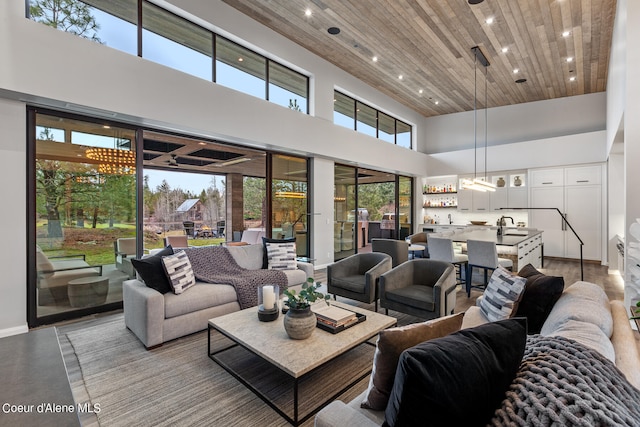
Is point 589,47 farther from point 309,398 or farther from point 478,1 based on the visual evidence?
point 309,398

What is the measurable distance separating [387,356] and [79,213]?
13.4 ft

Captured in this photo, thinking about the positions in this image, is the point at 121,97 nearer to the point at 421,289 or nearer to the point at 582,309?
the point at 421,289

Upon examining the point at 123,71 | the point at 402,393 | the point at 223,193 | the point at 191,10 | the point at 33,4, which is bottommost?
the point at 402,393

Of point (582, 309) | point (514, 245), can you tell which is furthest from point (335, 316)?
point (514, 245)

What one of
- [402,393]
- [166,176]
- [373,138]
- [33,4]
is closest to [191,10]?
[33,4]

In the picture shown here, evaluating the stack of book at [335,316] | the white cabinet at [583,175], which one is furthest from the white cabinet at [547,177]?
the stack of book at [335,316]

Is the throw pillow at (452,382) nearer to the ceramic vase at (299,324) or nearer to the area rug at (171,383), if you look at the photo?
the ceramic vase at (299,324)

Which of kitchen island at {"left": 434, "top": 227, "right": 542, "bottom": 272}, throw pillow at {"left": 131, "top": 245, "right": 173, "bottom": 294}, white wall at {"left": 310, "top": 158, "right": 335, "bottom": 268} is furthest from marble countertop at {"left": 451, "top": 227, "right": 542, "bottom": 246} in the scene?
throw pillow at {"left": 131, "top": 245, "right": 173, "bottom": 294}

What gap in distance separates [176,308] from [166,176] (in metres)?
2.71

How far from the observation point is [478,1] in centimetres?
412

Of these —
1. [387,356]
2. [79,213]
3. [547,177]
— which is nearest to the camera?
[387,356]

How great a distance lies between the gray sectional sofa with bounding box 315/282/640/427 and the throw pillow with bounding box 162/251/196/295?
240 cm

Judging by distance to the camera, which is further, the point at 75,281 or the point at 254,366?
the point at 75,281

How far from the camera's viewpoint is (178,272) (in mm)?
3213
